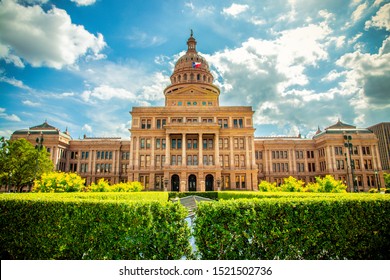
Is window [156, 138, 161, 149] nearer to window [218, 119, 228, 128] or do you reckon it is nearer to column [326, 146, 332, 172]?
window [218, 119, 228, 128]

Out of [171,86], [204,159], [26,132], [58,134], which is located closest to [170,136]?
[204,159]

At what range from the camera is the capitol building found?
4256 centimetres

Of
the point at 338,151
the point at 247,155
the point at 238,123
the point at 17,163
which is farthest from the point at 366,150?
the point at 17,163

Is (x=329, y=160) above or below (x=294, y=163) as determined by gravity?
above

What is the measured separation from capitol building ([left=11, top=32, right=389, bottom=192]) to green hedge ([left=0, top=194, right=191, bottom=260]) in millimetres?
33684

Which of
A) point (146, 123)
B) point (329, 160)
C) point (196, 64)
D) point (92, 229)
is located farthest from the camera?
point (196, 64)

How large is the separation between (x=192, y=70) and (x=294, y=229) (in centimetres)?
5917

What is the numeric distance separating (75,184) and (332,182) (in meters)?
23.7

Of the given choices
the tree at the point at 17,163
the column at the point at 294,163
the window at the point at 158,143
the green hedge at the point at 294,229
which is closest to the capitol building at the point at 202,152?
the column at the point at 294,163

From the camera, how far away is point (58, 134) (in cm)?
5228

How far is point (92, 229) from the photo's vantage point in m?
6.04

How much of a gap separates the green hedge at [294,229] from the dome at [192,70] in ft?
185

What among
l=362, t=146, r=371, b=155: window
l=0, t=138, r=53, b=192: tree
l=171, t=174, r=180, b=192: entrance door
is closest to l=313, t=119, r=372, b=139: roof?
l=362, t=146, r=371, b=155: window

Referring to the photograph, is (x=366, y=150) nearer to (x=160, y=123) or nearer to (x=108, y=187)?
(x=160, y=123)
